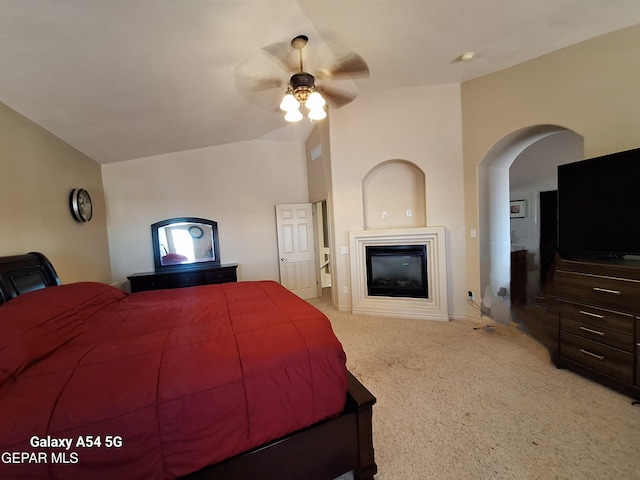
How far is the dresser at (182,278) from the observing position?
411 centimetres

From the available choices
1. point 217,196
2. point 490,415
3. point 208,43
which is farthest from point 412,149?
point 217,196

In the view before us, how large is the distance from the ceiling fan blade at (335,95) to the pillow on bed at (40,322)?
2616mm

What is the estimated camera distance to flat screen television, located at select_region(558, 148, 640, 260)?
2057 millimetres

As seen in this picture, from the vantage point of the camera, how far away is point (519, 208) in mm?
6344

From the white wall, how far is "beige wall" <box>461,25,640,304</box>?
147 mm

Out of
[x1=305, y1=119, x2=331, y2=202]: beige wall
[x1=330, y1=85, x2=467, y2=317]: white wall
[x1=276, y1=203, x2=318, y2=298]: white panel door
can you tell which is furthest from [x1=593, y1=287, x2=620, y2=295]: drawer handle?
[x1=276, y1=203, x2=318, y2=298]: white panel door

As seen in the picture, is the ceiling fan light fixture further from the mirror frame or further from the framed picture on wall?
the framed picture on wall

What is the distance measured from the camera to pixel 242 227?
16.4 ft

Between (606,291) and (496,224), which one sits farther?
(496,224)

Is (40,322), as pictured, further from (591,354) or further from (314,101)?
(591,354)

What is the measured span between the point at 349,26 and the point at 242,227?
3534 mm

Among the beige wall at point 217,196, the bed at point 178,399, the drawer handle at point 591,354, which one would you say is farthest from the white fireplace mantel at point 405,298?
the bed at point 178,399

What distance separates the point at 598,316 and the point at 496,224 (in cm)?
182

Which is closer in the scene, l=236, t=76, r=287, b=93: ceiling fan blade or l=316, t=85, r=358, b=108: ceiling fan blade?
l=236, t=76, r=287, b=93: ceiling fan blade
